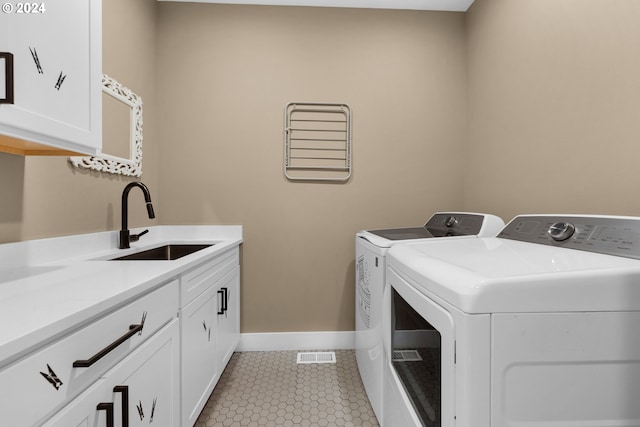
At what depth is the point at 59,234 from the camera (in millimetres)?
1328

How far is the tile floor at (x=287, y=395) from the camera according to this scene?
1.53 meters

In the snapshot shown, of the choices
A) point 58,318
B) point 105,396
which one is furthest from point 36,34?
point 105,396

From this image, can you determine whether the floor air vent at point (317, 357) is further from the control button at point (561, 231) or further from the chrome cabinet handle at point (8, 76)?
the chrome cabinet handle at point (8, 76)

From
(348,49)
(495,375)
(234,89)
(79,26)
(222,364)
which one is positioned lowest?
(222,364)

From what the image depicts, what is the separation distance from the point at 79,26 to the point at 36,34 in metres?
0.21

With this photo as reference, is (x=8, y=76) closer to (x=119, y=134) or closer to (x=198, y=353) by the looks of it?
(x=119, y=134)

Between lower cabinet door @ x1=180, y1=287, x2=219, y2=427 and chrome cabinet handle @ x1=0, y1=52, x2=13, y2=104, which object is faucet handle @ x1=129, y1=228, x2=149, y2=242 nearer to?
lower cabinet door @ x1=180, y1=287, x2=219, y2=427

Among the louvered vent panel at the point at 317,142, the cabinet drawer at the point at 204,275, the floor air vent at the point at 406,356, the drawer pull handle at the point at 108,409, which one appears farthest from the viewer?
the louvered vent panel at the point at 317,142

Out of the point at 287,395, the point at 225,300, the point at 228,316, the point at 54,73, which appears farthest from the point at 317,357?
the point at 54,73

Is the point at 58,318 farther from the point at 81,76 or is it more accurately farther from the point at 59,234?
the point at 59,234

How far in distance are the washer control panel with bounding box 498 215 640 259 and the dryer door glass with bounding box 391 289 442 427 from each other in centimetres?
59

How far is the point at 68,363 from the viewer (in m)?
0.64

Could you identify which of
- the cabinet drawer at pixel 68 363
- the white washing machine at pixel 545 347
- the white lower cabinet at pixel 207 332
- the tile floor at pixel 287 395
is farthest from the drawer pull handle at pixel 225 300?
the white washing machine at pixel 545 347

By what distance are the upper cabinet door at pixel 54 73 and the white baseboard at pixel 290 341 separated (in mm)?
1677
